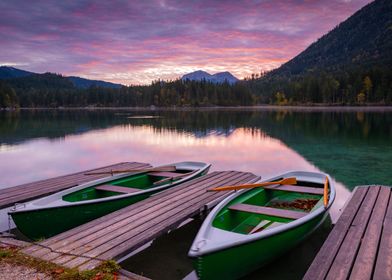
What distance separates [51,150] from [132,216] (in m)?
18.9

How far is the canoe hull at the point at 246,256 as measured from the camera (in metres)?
4.84

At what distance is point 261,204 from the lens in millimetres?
8656

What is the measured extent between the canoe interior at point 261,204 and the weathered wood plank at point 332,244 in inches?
25.6

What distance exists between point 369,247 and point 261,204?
343cm

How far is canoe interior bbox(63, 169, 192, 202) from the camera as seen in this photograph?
8.45 metres

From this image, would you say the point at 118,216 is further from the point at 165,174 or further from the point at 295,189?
the point at 295,189

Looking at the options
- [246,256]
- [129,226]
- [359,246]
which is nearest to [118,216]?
[129,226]

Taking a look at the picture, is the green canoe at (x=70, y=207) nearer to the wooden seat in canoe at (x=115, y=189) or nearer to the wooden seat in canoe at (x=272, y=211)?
the wooden seat in canoe at (x=115, y=189)

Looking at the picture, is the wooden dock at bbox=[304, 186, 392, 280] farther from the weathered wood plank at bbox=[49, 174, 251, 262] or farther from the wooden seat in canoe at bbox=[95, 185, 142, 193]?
the wooden seat in canoe at bbox=[95, 185, 142, 193]

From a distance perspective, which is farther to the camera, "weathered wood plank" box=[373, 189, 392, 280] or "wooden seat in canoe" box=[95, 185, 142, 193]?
"wooden seat in canoe" box=[95, 185, 142, 193]

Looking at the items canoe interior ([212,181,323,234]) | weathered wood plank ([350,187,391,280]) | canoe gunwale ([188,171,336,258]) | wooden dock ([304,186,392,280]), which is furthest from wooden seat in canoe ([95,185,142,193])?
weathered wood plank ([350,187,391,280])

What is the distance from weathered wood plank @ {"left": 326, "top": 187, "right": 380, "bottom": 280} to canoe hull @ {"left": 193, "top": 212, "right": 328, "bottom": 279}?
0.80m

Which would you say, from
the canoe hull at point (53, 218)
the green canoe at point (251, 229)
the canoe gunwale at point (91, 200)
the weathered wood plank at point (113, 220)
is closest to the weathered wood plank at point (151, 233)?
the weathered wood plank at point (113, 220)

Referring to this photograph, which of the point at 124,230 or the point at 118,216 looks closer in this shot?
the point at 124,230
